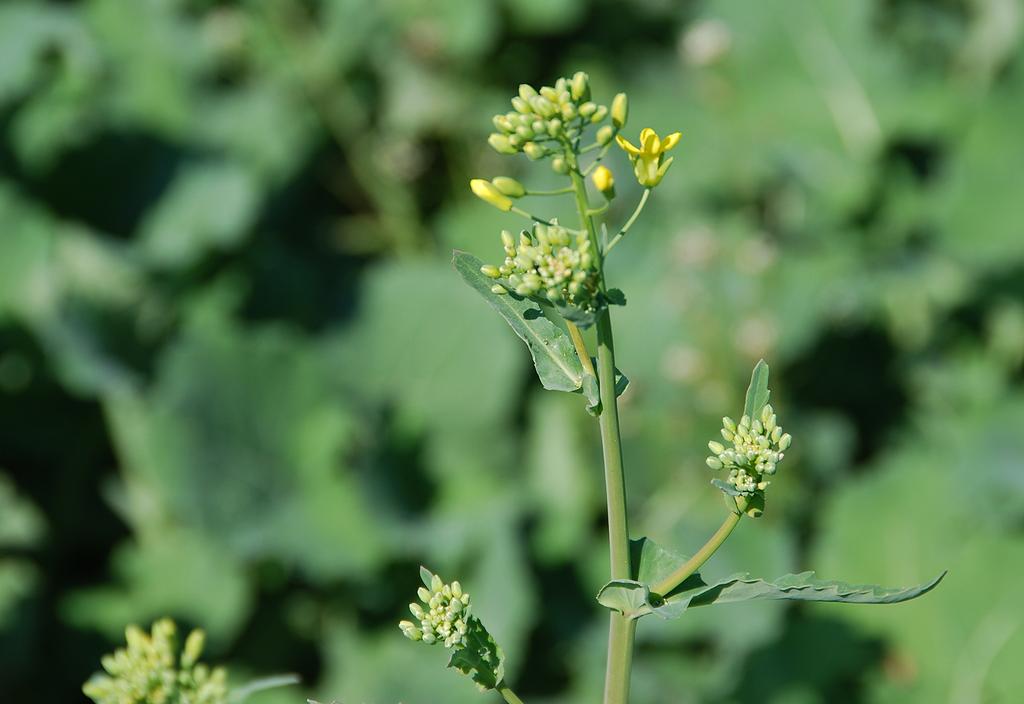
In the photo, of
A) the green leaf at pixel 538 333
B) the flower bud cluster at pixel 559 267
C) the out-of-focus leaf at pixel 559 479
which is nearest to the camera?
the flower bud cluster at pixel 559 267

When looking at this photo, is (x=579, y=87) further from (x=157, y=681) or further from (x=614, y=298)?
(x=157, y=681)

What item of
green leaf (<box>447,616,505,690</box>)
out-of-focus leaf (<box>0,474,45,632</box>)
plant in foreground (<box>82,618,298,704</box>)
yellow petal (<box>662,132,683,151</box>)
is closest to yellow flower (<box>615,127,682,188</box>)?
yellow petal (<box>662,132,683,151</box>)

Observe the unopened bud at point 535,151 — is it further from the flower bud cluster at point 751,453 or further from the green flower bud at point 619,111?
the flower bud cluster at point 751,453

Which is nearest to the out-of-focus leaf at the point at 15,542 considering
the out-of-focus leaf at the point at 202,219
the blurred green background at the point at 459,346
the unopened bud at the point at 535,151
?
the blurred green background at the point at 459,346

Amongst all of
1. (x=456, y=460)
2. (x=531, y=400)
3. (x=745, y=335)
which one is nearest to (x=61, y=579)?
(x=456, y=460)

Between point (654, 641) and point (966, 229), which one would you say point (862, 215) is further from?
point (654, 641)

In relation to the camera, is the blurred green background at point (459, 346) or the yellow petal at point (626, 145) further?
the blurred green background at point (459, 346)
